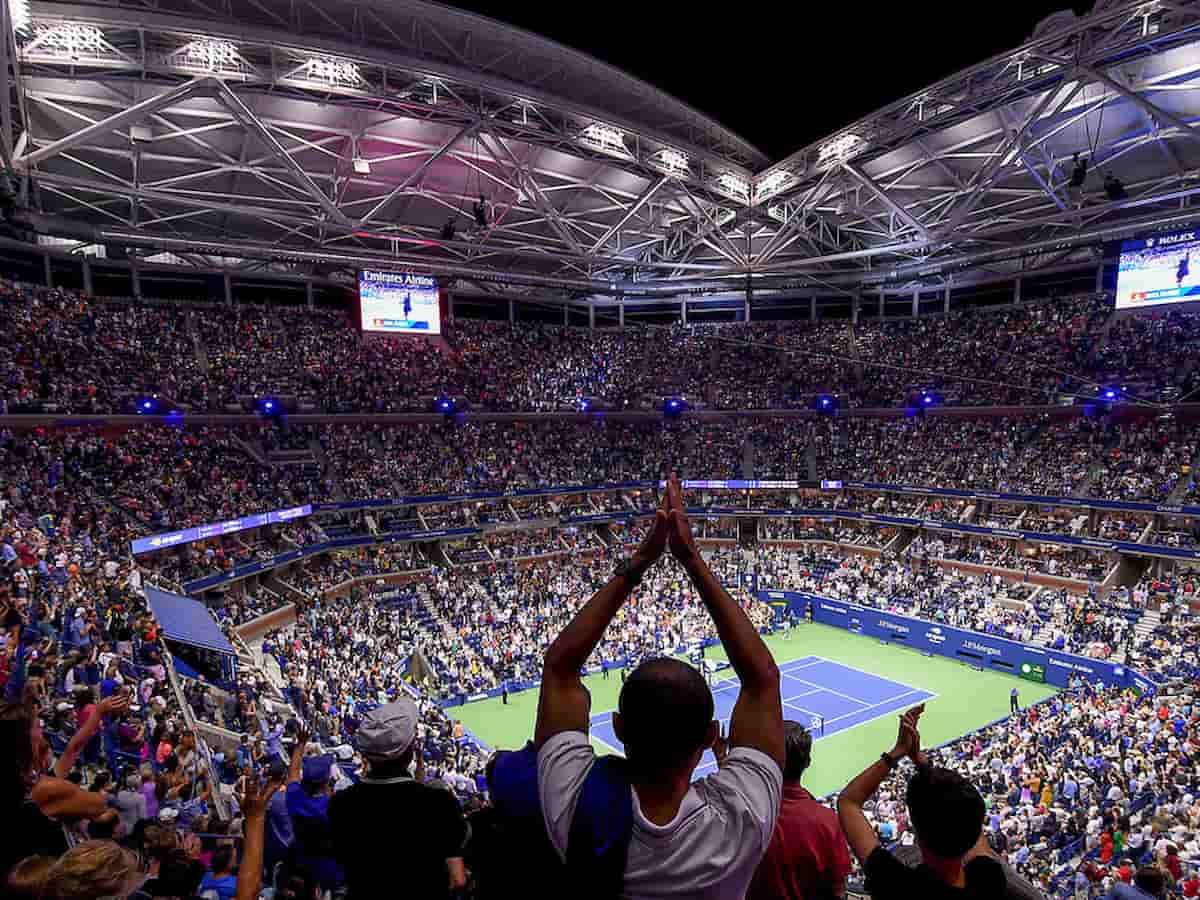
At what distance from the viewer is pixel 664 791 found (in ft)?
5.81

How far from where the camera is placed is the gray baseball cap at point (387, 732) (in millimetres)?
2826

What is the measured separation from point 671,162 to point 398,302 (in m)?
16.3

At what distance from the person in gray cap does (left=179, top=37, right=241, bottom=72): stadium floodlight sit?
24.3 meters

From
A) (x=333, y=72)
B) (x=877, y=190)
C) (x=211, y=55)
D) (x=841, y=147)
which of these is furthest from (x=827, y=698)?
(x=211, y=55)

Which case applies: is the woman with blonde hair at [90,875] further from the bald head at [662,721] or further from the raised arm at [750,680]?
the raised arm at [750,680]

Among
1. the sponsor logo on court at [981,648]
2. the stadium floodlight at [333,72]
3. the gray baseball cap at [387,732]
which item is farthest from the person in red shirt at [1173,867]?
the stadium floodlight at [333,72]

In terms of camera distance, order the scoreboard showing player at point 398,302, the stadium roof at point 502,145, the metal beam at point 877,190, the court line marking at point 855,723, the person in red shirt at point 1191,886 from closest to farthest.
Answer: the person in red shirt at point 1191,886, the stadium roof at point 502,145, the court line marking at point 855,723, the metal beam at point 877,190, the scoreboard showing player at point 398,302

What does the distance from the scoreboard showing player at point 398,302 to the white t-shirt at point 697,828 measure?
38.9 metres

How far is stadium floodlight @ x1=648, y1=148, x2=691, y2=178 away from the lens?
101 ft

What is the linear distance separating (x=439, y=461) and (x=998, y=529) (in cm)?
2903

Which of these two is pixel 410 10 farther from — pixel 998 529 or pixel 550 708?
pixel 998 529

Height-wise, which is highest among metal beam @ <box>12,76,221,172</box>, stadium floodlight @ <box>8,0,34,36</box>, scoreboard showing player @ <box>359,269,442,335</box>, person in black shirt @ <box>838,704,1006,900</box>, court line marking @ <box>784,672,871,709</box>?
stadium floodlight @ <box>8,0,34,36</box>

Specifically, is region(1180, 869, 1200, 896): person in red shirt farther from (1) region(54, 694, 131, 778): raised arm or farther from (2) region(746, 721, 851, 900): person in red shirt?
(1) region(54, 694, 131, 778): raised arm

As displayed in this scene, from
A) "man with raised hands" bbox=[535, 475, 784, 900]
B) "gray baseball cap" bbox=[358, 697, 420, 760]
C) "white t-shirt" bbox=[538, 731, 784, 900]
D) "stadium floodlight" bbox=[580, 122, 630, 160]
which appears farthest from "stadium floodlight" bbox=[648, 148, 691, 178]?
"white t-shirt" bbox=[538, 731, 784, 900]
